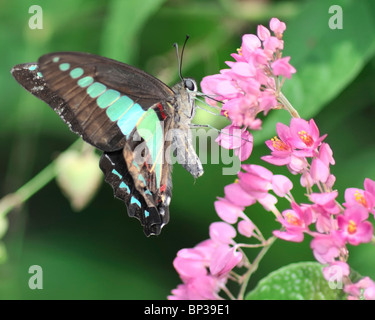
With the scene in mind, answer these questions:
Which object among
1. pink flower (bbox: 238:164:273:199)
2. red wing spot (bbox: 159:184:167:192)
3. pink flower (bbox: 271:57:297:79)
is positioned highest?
red wing spot (bbox: 159:184:167:192)

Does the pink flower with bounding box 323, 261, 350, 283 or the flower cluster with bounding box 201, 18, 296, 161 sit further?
the flower cluster with bounding box 201, 18, 296, 161

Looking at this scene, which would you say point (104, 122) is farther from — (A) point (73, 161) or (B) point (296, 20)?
(B) point (296, 20)

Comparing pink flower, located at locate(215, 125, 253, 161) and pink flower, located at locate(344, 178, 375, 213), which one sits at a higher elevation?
pink flower, located at locate(215, 125, 253, 161)

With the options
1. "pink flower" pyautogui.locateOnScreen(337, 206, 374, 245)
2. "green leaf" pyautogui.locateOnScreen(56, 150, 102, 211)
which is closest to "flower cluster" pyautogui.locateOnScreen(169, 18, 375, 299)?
"pink flower" pyautogui.locateOnScreen(337, 206, 374, 245)

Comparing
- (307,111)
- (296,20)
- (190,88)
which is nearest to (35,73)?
(190,88)

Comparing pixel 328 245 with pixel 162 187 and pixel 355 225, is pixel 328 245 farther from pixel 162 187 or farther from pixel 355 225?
A: pixel 162 187

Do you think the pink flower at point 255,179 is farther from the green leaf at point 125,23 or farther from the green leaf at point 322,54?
the green leaf at point 125,23

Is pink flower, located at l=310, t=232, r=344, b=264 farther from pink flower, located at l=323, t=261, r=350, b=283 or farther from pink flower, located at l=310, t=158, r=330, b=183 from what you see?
pink flower, located at l=310, t=158, r=330, b=183

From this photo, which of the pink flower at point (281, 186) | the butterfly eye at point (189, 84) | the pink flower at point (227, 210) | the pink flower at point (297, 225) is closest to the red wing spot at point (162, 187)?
the butterfly eye at point (189, 84)

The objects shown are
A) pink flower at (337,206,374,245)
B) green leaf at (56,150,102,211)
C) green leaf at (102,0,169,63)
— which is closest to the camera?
pink flower at (337,206,374,245)
